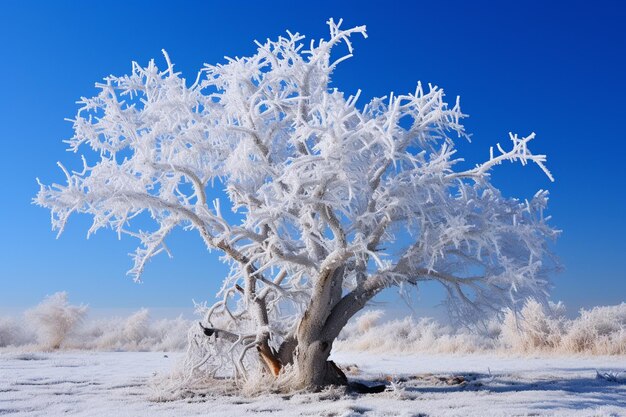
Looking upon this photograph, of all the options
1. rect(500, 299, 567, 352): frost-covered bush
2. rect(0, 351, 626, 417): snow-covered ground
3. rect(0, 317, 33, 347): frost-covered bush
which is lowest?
rect(0, 351, 626, 417): snow-covered ground

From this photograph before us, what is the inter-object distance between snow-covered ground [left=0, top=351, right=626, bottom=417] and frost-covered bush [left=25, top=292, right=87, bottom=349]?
4.41 m

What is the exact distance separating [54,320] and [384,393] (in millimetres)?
13212

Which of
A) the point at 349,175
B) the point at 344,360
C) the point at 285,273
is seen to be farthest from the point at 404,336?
the point at 349,175

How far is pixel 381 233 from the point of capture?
845 centimetres

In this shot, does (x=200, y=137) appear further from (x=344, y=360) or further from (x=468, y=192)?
(x=344, y=360)

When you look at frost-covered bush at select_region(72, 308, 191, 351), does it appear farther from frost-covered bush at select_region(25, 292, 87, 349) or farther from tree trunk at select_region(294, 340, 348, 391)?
tree trunk at select_region(294, 340, 348, 391)

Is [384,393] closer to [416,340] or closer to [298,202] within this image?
[298,202]

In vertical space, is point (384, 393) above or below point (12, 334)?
below

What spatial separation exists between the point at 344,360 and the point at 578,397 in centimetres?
803

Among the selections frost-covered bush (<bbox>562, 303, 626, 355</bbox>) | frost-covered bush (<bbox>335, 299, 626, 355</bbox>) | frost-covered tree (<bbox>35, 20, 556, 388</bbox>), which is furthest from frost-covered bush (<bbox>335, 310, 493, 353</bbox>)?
frost-covered tree (<bbox>35, 20, 556, 388</bbox>)

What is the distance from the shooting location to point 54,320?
18328 mm

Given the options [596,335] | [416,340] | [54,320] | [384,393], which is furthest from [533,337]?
[54,320]

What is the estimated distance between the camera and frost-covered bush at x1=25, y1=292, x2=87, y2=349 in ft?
59.7

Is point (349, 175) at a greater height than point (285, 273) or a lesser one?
greater
